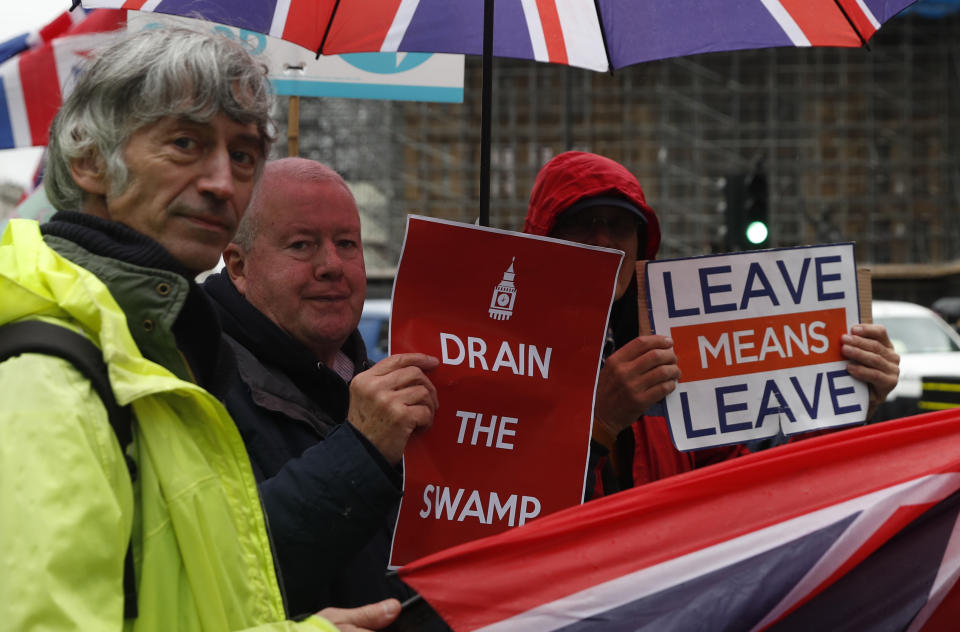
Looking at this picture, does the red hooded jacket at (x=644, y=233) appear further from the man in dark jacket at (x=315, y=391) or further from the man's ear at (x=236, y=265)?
the man's ear at (x=236, y=265)

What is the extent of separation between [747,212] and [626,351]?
673cm

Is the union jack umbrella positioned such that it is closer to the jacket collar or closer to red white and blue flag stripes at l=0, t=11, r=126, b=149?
the jacket collar

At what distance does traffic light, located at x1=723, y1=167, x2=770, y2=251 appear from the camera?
8273 millimetres

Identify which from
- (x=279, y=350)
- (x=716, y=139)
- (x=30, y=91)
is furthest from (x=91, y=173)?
(x=716, y=139)

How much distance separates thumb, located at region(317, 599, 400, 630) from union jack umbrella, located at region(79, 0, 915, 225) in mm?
1097

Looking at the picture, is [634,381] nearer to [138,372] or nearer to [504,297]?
[504,297]

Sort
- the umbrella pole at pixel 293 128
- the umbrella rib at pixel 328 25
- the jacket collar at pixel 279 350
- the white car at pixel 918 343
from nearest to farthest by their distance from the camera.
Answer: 1. the jacket collar at pixel 279 350
2. the umbrella rib at pixel 328 25
3. the umbrella pole at pixel 293 128
4. the white car at pixel 918 343

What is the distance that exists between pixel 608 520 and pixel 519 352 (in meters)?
0.42

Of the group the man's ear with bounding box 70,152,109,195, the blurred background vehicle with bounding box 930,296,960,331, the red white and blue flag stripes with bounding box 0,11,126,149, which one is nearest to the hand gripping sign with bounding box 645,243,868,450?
the man's ear with bounding box 70,152,109,195

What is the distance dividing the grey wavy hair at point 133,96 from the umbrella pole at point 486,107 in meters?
0.90

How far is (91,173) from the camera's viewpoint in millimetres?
1380

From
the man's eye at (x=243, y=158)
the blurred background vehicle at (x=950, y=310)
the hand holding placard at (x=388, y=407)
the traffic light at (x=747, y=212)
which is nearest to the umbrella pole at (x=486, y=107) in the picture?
the hand holding placard at (x=388, y=407)

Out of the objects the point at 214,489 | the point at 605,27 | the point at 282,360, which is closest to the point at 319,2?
the point at 605,27

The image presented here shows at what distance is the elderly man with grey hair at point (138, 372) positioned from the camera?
1.04m
